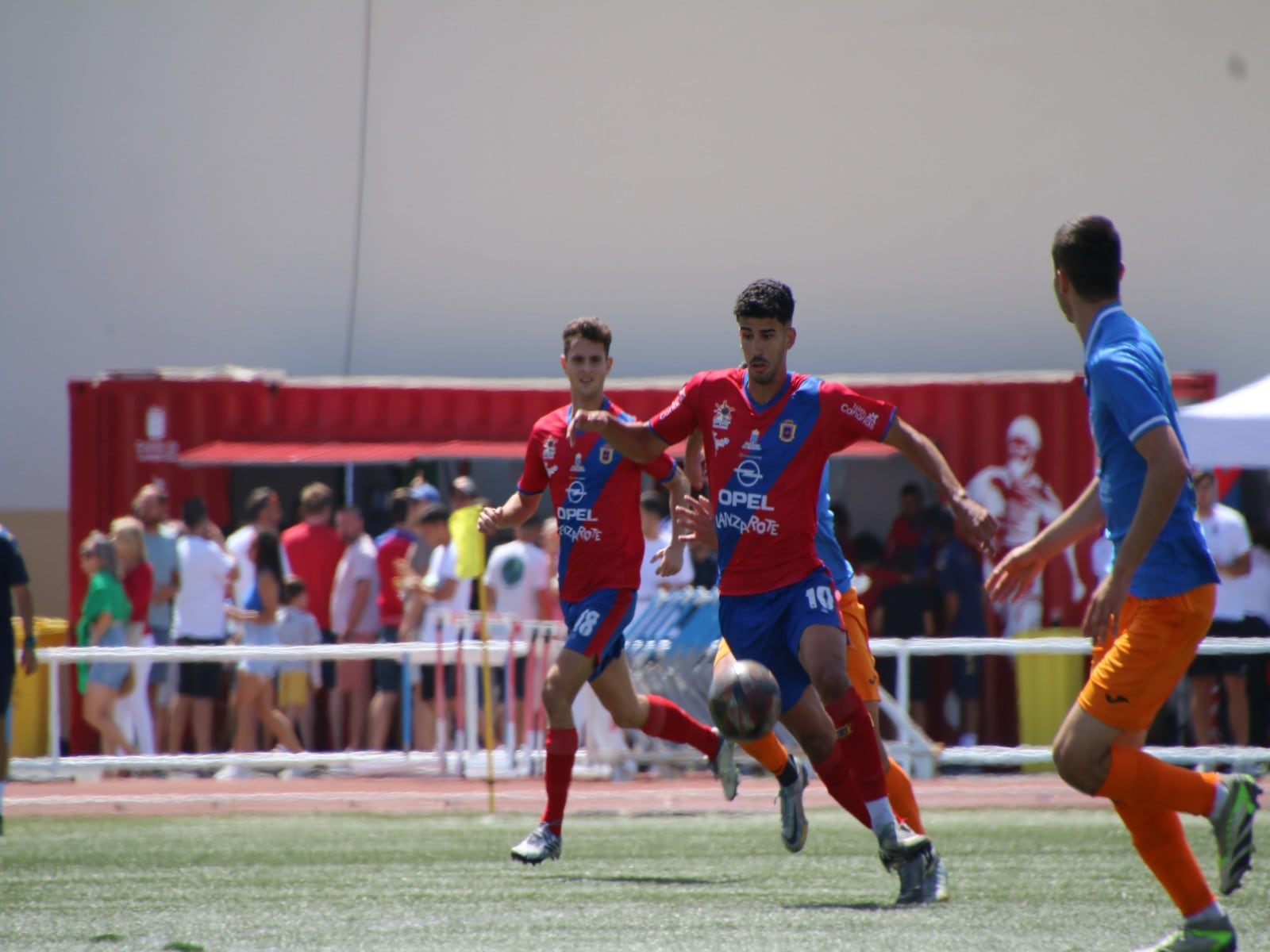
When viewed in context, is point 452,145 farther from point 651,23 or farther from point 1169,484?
point 1169,484

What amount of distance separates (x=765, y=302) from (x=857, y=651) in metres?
1.49

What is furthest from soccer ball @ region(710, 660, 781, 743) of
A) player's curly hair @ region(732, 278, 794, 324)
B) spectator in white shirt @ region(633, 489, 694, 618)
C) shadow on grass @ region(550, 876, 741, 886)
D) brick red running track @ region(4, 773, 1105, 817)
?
spectator in white shirt @ region(633, 489, 694, 618)

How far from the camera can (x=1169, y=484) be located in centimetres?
460

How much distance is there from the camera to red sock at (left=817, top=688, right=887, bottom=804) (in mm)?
6289

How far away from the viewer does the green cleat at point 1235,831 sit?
4863mm

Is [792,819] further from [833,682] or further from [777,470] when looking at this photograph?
[777,470]

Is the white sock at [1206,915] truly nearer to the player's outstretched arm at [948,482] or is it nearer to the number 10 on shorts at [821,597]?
the player's outstretched arm at [948,482]

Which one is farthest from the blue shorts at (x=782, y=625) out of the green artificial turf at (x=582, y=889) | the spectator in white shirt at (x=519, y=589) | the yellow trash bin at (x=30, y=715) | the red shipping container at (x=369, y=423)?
the yellow trash bin at (x=30, y=715)

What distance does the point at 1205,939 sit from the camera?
477 cm

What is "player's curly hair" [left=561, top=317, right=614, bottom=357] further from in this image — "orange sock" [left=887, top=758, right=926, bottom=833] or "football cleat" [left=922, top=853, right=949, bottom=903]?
"football cleat" [left=922, top=853, right=949, bottom=903]

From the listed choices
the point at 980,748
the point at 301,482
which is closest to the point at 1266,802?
the point at 980,748

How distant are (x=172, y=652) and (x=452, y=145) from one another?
10.8 meters

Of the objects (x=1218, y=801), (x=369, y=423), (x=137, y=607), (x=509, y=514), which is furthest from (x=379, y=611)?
(x=1218, y=801)

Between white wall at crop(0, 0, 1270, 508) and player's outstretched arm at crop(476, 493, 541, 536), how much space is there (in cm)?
1264
